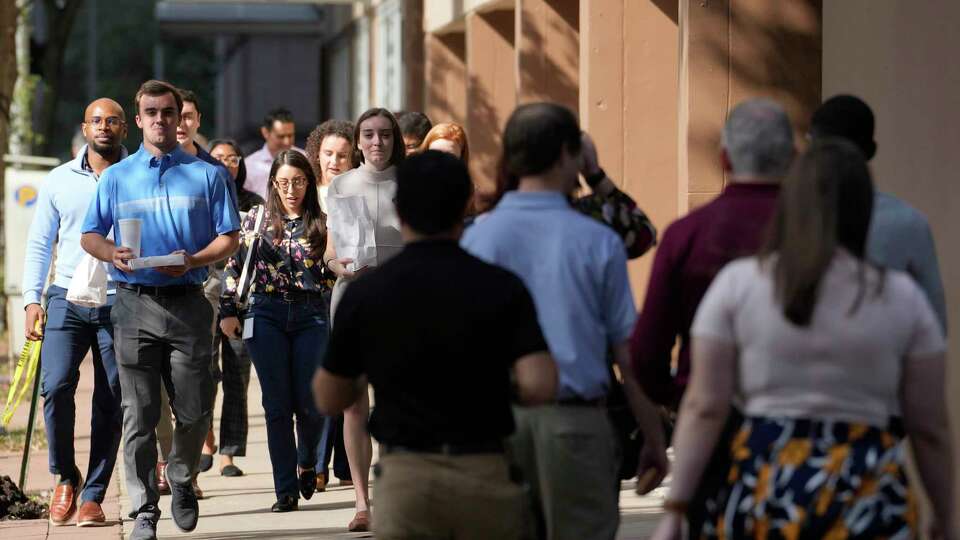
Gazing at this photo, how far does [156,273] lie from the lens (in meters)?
8.20

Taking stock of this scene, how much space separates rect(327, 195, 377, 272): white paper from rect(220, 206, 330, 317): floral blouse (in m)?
0.73

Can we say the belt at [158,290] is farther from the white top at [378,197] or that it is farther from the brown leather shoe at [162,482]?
the brown leather shoe at [162,482]

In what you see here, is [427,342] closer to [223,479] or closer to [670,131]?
[223,479]

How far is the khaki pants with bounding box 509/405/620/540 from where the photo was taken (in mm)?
5176

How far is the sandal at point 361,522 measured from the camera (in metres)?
8.57

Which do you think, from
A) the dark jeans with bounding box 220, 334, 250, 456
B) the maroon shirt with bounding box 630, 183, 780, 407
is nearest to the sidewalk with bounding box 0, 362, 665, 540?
the dark jeans with bounding box 220, 334, 250, 456

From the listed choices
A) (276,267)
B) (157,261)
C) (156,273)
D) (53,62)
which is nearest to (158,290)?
(156,273)

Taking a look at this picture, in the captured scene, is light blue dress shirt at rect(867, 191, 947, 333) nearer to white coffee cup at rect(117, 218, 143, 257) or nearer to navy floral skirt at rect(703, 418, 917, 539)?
navy floral skirt at rect(703, 418, 917, 539)

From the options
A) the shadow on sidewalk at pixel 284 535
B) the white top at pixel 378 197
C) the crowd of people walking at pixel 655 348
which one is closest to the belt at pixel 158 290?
the white top at pixel 378 197

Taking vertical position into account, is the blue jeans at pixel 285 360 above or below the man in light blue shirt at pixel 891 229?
below

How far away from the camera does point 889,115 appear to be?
26.5ft

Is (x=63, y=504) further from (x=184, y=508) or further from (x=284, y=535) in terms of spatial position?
(x=284, y=535)

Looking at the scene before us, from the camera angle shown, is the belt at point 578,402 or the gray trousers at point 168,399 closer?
the belt at point 578,402

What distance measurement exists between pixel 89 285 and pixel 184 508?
1.16m
